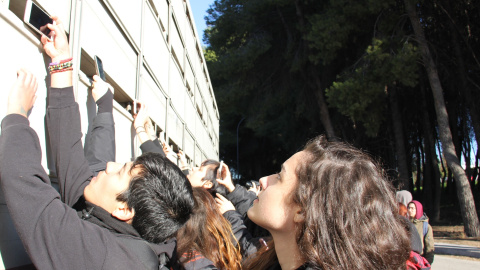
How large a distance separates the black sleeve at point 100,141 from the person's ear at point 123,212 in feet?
1.88

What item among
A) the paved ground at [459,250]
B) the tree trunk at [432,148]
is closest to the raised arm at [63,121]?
the paved ground at [459,250]

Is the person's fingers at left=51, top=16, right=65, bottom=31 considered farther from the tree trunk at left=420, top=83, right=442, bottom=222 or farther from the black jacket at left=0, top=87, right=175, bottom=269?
the tree trunk at left=420, top=83, right=442, bottom=222

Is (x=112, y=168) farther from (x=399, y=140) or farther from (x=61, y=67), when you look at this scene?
(x=399, y=140)

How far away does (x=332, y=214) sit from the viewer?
1341 mm

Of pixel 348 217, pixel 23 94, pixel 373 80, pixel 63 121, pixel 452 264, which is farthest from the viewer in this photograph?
pixel 373 80

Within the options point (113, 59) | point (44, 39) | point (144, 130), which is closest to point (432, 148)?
point (144, 130)

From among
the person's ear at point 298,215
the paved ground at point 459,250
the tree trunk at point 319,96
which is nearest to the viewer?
the person's ear at point 298,215

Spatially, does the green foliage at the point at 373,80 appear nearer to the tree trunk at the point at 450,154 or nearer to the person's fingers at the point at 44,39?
the tree trunk at the point at 450,154

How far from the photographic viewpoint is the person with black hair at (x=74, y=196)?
1.34m

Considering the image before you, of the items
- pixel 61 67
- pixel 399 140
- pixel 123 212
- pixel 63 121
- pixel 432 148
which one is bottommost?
pixel 432 148

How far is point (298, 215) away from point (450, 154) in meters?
11.1

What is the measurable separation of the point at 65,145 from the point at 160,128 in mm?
2489

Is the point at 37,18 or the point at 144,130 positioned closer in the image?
the point at 37,18

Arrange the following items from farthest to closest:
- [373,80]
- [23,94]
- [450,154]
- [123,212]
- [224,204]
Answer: [373,80] < [450,154] < [224,204] < [123,212] < [23,94]
